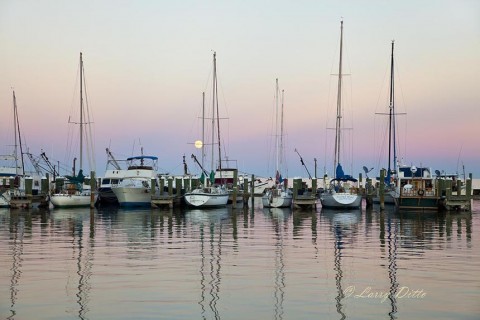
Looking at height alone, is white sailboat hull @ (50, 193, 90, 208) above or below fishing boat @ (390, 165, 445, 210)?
below

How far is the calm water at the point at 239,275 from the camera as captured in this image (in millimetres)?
12742

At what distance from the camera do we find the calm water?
1274cm

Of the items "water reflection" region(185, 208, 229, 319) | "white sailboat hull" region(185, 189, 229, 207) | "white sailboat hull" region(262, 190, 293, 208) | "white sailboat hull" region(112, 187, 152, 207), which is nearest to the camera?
"water reflection" region(185, 208, 229, 319)

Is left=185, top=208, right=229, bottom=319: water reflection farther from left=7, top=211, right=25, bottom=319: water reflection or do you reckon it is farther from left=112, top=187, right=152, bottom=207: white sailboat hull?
left=112, top=187, right=152, bottom=207: white sailboat hull

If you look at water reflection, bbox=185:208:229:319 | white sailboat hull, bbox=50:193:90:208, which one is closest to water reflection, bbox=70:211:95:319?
water reflection, bbox=185:208:229:319

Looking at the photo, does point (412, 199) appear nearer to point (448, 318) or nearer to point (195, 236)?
point (195, 236)

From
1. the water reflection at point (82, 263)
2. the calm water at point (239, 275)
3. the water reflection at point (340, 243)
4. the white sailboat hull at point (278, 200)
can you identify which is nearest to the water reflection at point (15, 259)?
the calm water at point (239, 275)

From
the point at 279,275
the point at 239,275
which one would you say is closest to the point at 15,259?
the point at 239,275

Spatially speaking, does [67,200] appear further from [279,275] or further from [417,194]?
[279,275]

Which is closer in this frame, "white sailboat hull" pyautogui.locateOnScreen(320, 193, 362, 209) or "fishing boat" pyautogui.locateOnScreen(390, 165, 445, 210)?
"fishing boat" pyautogui.locateOnScreen(390, 165, 445, 210)

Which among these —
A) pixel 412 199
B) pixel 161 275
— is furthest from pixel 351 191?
pixel 161 275

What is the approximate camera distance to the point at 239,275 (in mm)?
16812

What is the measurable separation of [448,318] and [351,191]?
1707 inches

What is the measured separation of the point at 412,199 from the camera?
49188 millimetres
